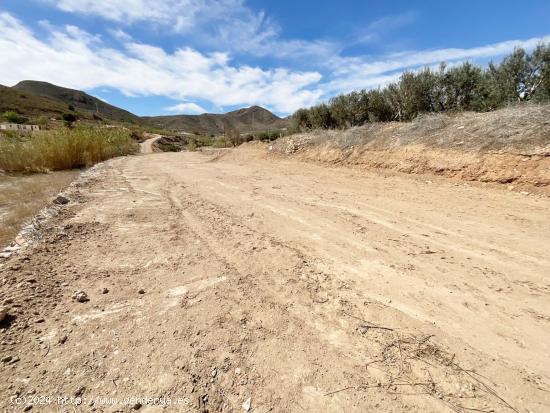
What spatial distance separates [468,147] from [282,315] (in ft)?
23.7

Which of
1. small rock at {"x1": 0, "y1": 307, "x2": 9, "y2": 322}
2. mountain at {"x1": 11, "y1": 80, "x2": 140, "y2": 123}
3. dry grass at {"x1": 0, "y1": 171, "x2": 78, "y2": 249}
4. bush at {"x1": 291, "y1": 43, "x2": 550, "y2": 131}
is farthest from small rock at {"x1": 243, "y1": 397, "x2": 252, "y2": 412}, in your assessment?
Result: mountain at {"x1": 11, "y1": 80, "x2": 140, "y2": 123}

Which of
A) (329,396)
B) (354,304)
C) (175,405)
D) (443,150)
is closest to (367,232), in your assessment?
(354,304)

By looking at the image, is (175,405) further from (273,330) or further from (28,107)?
(28,107)

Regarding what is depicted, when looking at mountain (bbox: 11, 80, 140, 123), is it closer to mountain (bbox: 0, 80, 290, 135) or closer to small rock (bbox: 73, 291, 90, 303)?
mountain (bbox: 0, 80, 290, 135)

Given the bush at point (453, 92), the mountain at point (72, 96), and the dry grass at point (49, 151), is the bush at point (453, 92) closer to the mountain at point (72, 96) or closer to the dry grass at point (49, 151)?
the dry grass at point (49, 151)

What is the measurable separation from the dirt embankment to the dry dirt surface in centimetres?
167

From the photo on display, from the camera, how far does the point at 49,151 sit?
36.8ft

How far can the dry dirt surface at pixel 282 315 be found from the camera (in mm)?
1757

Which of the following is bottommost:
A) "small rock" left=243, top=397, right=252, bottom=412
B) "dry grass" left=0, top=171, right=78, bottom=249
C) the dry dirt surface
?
"small rock" left=243, top=397, right=252, bottom=412

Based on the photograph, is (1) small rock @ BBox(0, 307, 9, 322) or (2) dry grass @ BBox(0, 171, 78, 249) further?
(2) dry grass @ BBox(0, 171, 78, 249)

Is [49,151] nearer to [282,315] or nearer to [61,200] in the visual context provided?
[61,200]

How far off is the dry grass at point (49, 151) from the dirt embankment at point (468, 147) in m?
11.0

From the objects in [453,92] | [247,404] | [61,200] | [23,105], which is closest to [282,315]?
[247,404]

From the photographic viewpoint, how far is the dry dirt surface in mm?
1757
